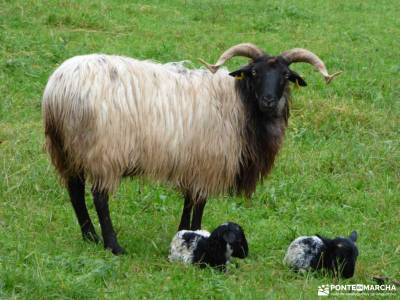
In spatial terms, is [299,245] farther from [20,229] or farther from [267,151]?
[20,229]

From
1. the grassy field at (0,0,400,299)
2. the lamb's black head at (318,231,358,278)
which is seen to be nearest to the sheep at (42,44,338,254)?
the grassy field at (0,0,400,299)

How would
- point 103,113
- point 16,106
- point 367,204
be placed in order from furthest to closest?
point 16,106, point 367,204, point 103,113

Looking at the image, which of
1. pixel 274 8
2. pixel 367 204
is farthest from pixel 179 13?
pixel 367 204

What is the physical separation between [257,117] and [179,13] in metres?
8.45

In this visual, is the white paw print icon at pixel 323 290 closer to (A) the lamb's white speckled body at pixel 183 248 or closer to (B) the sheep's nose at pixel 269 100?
(A) the lamb's white speckled body at pixel 183 248

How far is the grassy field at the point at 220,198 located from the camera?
614cm

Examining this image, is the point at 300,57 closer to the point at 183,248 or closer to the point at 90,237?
the point at 183,248

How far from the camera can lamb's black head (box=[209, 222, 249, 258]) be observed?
21.1 ft

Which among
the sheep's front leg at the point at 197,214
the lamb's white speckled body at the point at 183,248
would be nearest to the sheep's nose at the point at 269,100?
the sheep's front leg at the point at 197,214

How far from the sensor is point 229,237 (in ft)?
21.2

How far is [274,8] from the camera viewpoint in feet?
54.4

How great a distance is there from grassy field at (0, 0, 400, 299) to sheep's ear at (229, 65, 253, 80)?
1262 mm

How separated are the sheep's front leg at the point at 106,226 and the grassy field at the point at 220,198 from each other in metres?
0.12

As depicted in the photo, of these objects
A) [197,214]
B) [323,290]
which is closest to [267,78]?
[197,214]
